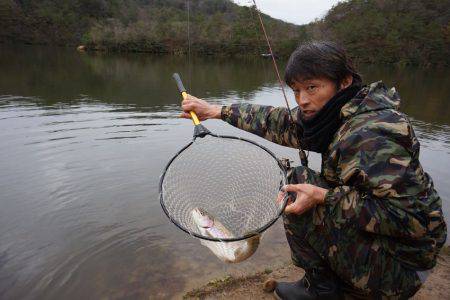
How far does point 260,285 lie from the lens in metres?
2.82

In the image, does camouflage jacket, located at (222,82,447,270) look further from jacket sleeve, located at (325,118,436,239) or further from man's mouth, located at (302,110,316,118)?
man's mouth, located at (302,110,316,118)

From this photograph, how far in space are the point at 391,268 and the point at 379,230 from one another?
0.31 metres

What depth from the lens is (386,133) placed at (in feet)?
5.58

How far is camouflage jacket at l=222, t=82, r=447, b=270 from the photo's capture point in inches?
66.5

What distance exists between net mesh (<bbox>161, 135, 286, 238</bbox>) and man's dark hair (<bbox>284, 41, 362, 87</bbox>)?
3.09ft

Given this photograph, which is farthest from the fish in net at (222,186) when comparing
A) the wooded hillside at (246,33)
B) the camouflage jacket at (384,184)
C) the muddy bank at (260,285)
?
the wooded hillside at (246,33)

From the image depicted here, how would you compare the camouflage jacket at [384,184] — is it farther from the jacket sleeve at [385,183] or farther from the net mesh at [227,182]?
the net mesh at [227,182]

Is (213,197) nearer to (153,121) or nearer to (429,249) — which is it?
(429,249)

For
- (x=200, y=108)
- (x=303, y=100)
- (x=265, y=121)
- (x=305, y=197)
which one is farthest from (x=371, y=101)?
(x=200, y=108)

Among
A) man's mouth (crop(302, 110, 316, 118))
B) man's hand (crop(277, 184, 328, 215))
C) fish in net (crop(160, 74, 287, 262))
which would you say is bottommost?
fish in net (crop(160, 74, 287, 262))

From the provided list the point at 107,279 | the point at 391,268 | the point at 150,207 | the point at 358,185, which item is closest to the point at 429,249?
the point at 391,268

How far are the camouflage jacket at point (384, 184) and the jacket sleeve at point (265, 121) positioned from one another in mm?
696

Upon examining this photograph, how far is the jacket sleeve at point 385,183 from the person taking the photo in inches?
66.1

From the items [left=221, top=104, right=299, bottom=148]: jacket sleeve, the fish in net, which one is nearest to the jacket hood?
[left=221, top=104, right=299, bottom=148]: jacket sleeve
